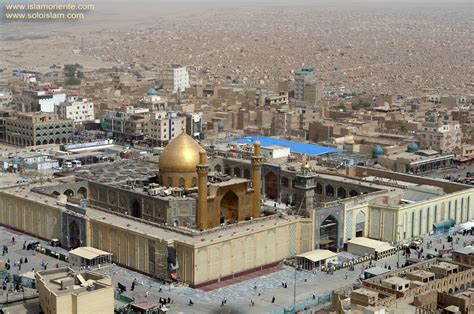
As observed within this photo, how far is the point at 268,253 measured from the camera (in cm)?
4556

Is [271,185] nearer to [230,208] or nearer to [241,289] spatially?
[230,208]

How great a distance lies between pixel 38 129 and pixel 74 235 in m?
32.0

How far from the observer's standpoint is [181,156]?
5062cm

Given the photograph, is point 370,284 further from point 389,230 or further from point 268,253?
point 389,230

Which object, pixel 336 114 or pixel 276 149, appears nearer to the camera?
pixel 276 149

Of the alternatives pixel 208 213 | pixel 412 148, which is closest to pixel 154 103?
pixel 412 148

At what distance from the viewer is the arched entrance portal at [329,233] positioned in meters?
48.2

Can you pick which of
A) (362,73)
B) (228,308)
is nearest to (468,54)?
(362,73)

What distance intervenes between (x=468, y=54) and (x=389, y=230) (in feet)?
486

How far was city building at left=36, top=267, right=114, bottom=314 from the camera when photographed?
108ft

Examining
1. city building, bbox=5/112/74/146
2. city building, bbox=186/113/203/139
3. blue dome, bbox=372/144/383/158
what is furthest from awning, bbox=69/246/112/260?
city building, bbox=186/113/203/139

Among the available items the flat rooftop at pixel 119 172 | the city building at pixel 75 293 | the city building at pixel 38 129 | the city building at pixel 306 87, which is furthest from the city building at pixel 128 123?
the city building at pixel 75 293

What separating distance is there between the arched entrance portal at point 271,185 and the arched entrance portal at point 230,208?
10098 millimetres

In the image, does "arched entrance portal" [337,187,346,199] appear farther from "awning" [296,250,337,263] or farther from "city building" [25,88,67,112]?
"city building" [25,88,67,112]
